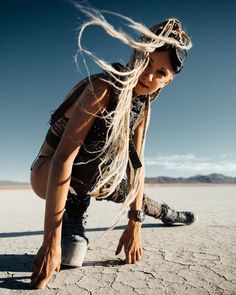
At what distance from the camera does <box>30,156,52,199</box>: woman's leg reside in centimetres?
159

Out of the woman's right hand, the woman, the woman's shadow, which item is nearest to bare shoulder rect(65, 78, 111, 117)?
the woman

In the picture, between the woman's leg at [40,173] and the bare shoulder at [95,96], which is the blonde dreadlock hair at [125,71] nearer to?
the bare shoulder at [95,96]

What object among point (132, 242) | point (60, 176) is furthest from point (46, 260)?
point (132, 242)

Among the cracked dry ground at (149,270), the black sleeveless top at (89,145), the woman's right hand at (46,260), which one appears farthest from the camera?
the black sleeveless top at (89,145)

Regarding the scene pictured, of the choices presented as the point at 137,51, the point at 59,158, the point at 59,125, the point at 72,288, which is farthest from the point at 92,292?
the point at 137,51

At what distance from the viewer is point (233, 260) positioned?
1.71 m

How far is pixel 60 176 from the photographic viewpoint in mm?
1260

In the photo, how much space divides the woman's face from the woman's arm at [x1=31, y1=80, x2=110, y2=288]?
0.17m

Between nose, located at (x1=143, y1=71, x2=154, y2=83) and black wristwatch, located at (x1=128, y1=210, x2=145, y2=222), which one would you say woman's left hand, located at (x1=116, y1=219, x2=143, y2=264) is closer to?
black wristwatch, located at (x1=128, y1=210, x2=145, y2=222)

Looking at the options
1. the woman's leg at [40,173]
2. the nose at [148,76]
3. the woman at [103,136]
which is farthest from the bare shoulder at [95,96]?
the woman's leg at [40,173]

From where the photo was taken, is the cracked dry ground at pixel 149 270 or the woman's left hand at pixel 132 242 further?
the woman's left hand at pixel 132 242

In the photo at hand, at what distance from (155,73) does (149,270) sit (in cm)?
89

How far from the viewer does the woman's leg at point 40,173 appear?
62.5 inches

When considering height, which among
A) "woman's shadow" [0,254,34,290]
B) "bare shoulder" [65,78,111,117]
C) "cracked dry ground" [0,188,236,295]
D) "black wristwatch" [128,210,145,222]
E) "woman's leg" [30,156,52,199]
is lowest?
"woman's shadow" [0,254,34,290]
